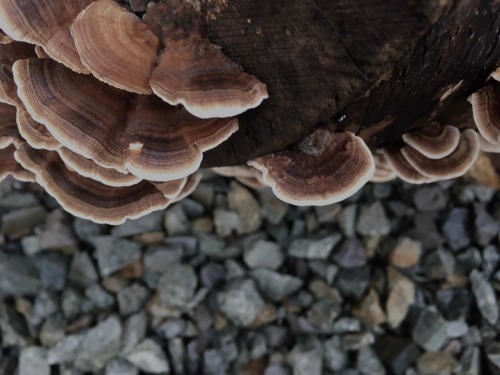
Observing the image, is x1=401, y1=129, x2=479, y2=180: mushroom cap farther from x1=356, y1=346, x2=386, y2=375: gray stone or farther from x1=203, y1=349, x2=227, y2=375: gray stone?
x1=203, y1=349, x2=227, y2=375: gray stone

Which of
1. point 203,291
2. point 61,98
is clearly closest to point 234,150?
point 61,98

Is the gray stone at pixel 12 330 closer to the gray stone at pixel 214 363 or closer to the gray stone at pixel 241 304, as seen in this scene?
the gray stone at pixel 214 363

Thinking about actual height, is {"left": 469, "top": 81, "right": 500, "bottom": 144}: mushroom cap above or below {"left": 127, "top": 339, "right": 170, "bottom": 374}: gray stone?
above

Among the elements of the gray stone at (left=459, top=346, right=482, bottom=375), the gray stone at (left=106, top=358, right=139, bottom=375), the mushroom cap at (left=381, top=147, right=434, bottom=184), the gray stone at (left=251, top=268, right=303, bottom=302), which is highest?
the mushroom cap at (left=381, top=147, right=434, bottom=184)

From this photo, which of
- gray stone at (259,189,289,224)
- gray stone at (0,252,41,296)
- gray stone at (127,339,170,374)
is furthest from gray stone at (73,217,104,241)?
gray stone at (259,189,289,224)

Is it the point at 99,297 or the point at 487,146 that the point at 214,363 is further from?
the point at 487,146

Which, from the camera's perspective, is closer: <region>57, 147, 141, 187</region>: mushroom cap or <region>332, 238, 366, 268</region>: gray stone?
<region>57, 147, 141, 187</region>: mushroom cap
